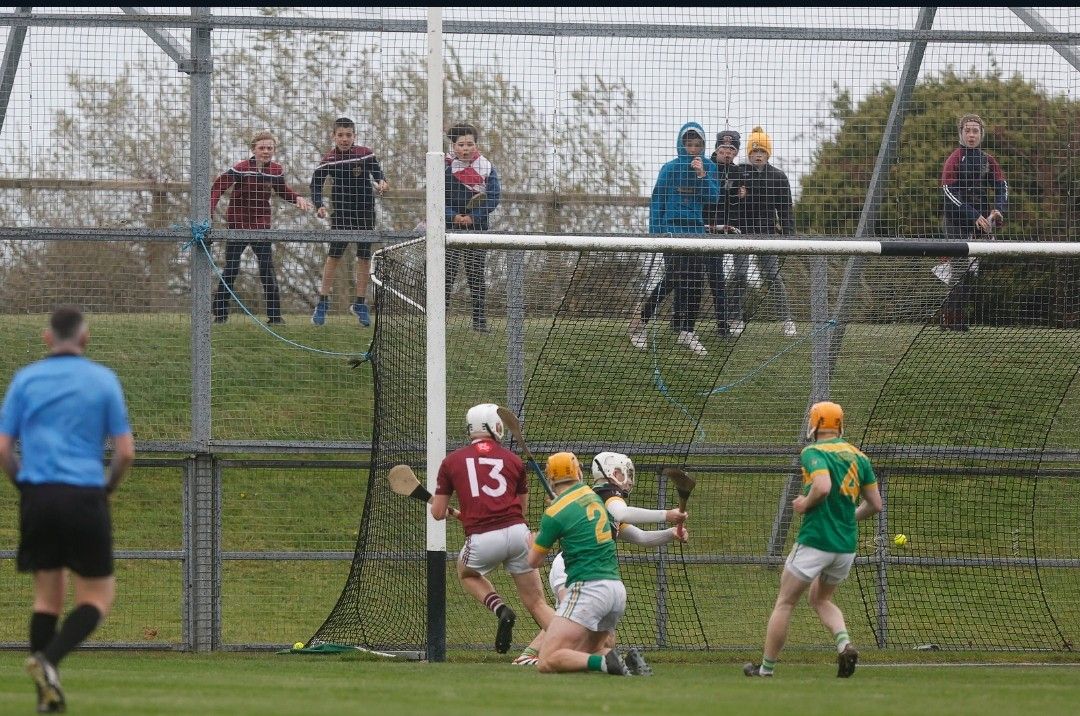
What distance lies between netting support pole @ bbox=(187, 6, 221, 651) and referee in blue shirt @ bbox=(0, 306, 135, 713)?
5.59 metres

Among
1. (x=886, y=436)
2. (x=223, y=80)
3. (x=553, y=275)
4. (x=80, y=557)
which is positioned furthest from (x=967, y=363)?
(x=80, y=557)

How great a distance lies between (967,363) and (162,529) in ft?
26.7

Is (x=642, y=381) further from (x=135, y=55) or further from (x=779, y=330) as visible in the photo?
(x=135, y=55)

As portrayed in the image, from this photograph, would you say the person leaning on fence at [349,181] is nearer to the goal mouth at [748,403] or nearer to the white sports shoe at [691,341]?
the goal mouth at [748,403]

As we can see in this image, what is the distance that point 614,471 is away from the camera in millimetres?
10680

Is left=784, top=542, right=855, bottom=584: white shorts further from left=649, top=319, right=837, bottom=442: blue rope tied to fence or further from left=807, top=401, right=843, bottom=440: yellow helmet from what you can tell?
left=649, top=319, right=837, bottom=442: blue rope tied to fence

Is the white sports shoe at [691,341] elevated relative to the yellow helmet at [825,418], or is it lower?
elevated

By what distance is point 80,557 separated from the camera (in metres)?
6.91

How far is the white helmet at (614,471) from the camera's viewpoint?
10680 mm

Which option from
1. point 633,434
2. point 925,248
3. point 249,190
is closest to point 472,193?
point 249,190

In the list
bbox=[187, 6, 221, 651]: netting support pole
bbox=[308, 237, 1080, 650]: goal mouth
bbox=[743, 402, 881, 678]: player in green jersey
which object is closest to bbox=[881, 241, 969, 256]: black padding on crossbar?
bbox=[308, 237, 1080, 650]: goal mouth

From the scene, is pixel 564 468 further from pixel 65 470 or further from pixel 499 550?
pixel 65 470

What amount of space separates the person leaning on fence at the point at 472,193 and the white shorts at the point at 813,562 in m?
4.32

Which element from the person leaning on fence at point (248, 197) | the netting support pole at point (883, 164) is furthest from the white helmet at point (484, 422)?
the netting support pole at point (883, 164)
